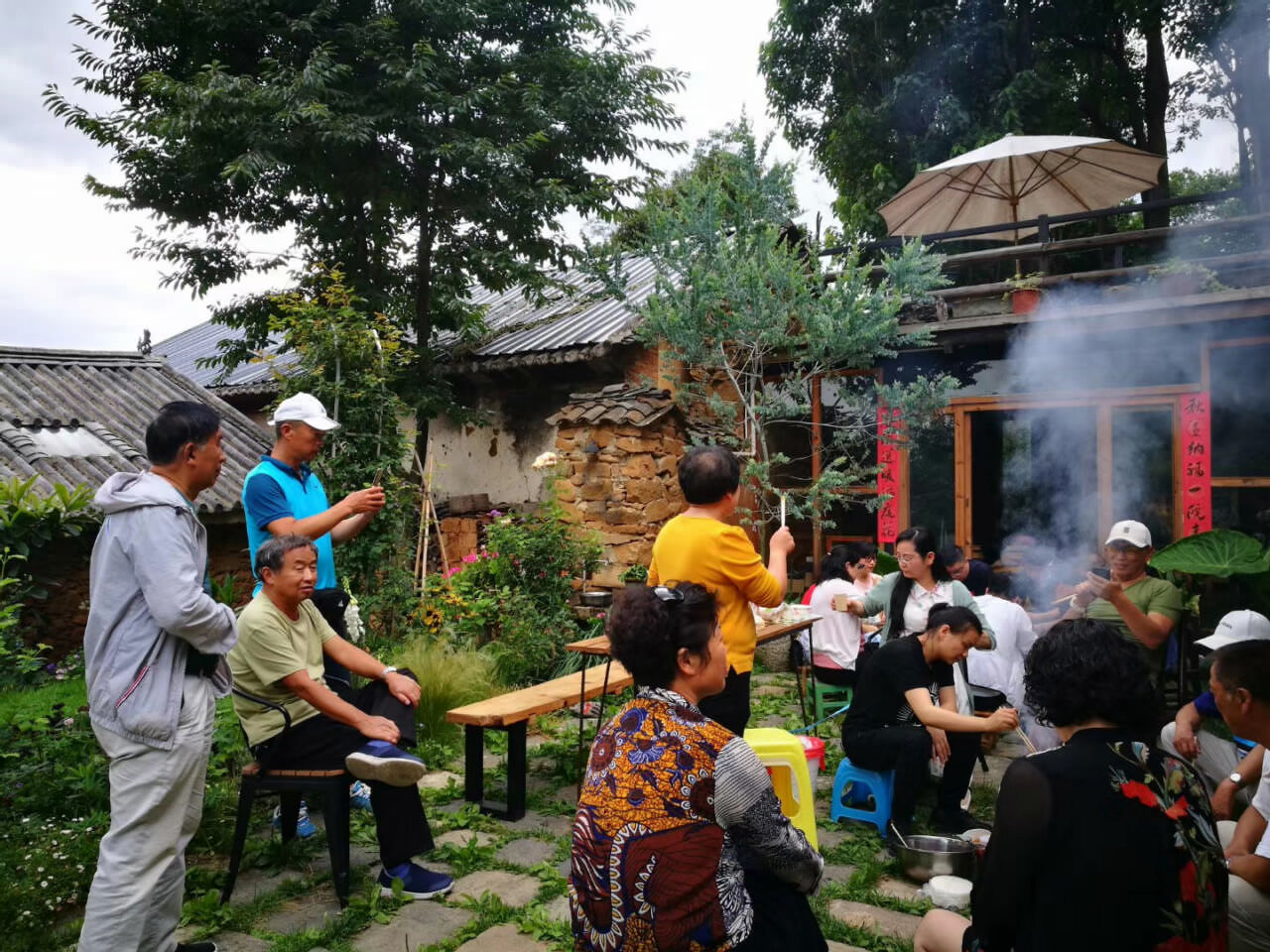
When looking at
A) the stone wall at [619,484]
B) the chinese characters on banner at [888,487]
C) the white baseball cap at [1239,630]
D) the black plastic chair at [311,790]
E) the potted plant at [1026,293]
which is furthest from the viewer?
the chinese characters on banner at [888,487]

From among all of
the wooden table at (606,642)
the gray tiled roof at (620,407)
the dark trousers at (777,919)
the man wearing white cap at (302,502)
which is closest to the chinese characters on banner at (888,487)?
the gray tiled roof at (620,407)

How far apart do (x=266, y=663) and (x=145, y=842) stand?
35.9 inches

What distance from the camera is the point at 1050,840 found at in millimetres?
1992

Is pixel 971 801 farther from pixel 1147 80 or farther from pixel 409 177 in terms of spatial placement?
pixel 1147 80

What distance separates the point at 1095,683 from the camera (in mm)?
2188

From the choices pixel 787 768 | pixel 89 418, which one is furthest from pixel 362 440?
pixel 787 768

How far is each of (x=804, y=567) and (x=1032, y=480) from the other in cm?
273

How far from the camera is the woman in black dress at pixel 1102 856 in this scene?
6.47ft

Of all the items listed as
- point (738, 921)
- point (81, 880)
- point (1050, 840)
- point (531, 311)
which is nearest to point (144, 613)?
point (81, 880)

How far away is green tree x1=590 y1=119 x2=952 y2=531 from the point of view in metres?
8.25

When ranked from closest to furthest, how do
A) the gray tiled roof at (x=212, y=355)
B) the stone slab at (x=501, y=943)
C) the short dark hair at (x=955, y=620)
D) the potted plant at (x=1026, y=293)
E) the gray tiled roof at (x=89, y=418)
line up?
the stone slab at (x=501, y=943), the short dark hair at (x=955, y=620), the potted plant at (x=1026, y=293), the gray tiled roof at (x=89, y=418), the gray tiled roof at (x=212, y=355)

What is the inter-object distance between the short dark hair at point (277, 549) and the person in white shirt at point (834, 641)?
366 cm

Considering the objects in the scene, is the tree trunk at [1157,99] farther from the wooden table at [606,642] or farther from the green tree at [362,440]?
the green tree at [362,440]

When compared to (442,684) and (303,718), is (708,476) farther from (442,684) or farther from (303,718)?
(442,684)
